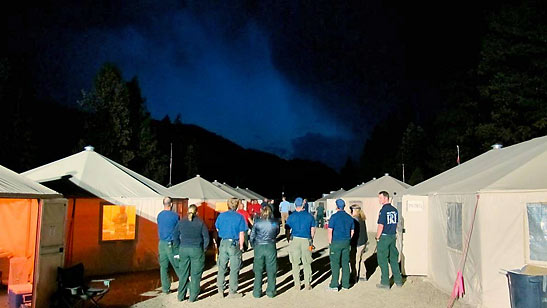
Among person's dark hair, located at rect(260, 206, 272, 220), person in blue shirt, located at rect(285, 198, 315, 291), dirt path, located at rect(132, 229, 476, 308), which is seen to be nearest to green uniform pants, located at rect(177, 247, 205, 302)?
dirt path, located at rect(132, 229, 476, 308)

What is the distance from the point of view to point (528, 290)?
590cm

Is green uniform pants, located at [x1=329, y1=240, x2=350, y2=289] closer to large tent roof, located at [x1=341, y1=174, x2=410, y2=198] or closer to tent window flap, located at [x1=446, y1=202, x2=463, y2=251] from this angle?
tent window flap, located at [x1=446, y1=202, x2=463, y2=251]

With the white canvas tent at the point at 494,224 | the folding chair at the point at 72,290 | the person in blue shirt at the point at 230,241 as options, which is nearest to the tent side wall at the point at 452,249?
the white canvas tent at the point at 494,224

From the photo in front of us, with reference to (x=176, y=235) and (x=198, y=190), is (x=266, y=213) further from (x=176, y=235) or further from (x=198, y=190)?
(x=198, y=190)

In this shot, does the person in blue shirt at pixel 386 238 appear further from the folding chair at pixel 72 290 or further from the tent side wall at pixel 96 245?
the tent side wall at pixel 96 245

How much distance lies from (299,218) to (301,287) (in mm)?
1544

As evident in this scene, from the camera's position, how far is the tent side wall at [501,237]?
274 inches

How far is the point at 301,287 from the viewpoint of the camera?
939 cm

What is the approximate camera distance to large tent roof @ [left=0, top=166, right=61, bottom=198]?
19.9 ft

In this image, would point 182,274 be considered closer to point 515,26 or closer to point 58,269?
point 58,269

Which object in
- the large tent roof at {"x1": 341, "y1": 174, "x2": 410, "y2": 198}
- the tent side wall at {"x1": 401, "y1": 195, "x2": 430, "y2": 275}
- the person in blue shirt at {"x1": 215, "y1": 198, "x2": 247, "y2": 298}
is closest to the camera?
the person in blue shirt at {"x1": 215, "y1": 198, "x2": 247, "y2": 298}

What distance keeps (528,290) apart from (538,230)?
125 cm

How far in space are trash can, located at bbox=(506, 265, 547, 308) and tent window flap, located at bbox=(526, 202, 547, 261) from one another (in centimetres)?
92

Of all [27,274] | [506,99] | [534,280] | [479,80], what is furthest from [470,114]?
[27,274]
